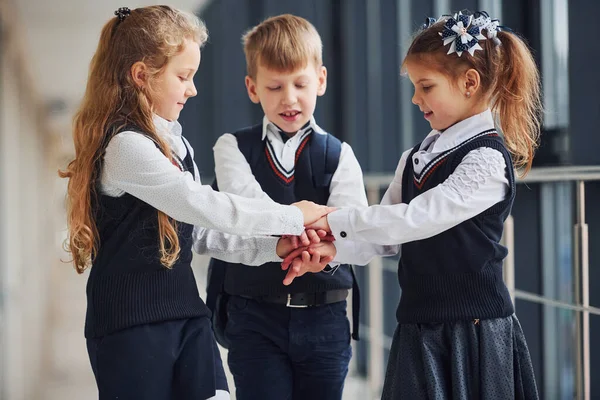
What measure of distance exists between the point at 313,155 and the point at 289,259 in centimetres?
27

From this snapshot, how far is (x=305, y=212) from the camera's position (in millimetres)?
1566

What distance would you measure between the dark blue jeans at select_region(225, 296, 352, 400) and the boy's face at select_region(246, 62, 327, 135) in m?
0.43

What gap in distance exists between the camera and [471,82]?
1.50 metres

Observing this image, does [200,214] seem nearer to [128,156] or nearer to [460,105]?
[128,156]

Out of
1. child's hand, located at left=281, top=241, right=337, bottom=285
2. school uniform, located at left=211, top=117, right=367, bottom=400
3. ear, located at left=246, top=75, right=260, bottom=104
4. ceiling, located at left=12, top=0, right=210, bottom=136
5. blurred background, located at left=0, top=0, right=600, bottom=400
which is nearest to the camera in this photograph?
child's hand, located at left=281, top=241, right=337, bottom=285

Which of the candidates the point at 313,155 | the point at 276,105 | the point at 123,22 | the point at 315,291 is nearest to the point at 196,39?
the point at 123,22

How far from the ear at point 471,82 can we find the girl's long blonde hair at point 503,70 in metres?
0.01

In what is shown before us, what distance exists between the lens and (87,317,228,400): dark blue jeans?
1.40 meters

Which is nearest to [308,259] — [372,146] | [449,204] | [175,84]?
[449,204]

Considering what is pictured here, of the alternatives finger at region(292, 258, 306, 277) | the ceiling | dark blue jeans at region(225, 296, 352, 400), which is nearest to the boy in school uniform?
dark blue jeans at region(225, 296, 352, 400)

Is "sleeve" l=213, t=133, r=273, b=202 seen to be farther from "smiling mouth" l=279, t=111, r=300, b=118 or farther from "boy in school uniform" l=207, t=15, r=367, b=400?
"smiling mouth" l=279, t=111, r=300, b=118

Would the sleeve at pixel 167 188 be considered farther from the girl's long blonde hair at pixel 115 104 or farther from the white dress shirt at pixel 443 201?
the white dress shirt at pixel 443 201

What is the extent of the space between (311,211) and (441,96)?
36 centimetres

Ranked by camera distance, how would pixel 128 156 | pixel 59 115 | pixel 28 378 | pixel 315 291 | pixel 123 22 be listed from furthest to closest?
pixel 59 115, pixel 28 378, pixel 315 291, pixel 123 22, pixel 128 156
